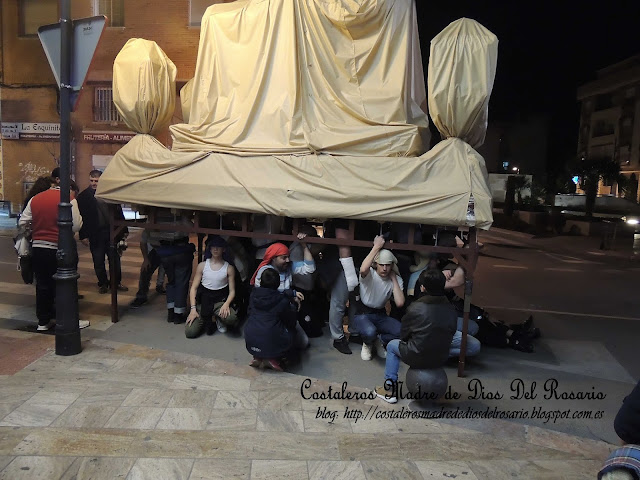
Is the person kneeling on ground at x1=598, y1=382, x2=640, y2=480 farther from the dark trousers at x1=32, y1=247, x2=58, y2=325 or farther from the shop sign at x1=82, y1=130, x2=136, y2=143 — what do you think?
the shop sign at x1=82, y1=130, x2=136, y2=143

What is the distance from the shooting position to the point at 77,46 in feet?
16.2

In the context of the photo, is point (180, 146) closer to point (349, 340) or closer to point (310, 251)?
point (310, 251)

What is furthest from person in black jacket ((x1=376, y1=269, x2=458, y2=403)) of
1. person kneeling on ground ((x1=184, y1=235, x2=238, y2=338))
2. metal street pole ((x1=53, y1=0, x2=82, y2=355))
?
metal street pole ((x1=53, y1=0, x2=82, y2=355))

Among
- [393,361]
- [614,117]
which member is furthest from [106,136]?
[614,117]

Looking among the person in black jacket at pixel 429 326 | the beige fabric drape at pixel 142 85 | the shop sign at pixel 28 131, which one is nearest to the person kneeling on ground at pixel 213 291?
the beige fabric drape at pixel 142 85

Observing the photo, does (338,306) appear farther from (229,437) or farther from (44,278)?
(44,278)

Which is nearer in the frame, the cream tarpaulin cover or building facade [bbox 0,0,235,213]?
the cream tarpaulin cover

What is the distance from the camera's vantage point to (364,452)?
3.59 meters

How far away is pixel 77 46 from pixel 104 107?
46.5ft

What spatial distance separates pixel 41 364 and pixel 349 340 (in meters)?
3.52

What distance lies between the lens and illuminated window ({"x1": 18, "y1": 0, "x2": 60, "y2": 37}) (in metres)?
17.3

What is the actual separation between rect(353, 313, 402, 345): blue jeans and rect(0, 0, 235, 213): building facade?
13.9 meters

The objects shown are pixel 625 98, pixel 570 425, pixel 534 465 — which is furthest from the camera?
pixel 625 98

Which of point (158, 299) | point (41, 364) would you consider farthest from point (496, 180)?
point (41, 364)
